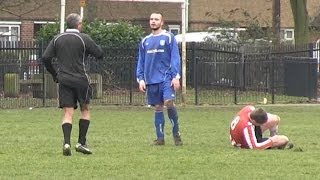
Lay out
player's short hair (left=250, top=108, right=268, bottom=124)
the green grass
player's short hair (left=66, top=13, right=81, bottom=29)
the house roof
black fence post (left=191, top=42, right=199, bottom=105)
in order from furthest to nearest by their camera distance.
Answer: the house roof, black fence post (left=191, top=42, right=199, bottom=105), player's short hair (left=250, top=108, right=268, bottom=124), player's short hair (left=66, top=13, right=81, bottom=29), the green grass

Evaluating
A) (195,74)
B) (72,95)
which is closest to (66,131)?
(72,95)

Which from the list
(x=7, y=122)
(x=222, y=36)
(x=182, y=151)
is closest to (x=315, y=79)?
(x=222, y=36)

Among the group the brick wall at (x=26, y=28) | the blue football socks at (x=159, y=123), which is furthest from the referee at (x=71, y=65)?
the brick wall at (x=26, y=28)

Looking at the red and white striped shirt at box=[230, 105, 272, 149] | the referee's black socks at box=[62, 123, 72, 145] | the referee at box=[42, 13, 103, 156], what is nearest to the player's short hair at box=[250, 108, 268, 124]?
the red and white striped shirt at box=[230, 105, 272, 149]

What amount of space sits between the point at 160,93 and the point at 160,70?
335 mm

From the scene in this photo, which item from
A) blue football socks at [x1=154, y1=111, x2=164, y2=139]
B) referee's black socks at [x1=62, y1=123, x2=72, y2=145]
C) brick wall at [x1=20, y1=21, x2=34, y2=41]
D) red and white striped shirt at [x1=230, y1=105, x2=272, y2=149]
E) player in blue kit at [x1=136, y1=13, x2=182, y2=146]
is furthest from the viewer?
brick wall at [x1=20, y1=21, x2=34, y2=41]

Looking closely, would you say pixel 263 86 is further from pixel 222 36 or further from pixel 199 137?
pixel 199 137

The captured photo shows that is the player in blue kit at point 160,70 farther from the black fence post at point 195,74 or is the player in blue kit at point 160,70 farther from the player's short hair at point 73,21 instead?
the black fence post at point 195,74

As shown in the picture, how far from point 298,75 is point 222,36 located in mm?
8343

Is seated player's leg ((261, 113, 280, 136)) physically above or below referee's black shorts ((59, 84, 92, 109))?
below

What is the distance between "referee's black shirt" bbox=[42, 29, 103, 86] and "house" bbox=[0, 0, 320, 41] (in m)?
23.9

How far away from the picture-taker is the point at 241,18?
44781 mm

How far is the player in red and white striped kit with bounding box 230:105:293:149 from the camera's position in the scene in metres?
10.7

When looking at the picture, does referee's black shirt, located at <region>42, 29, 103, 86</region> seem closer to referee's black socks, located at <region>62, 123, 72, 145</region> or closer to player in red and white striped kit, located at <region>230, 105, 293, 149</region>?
referee's black socks, located at <region>62, 123, 72, 145</region>
